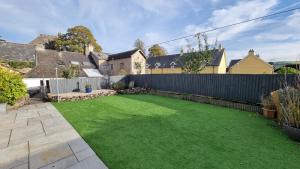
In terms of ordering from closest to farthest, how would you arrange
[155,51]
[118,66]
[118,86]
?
[118,86] < [118,66] < [155,51]

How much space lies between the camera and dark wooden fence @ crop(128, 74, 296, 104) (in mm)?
6033

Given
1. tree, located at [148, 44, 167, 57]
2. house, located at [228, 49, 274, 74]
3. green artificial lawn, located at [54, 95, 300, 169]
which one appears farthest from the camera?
tree, located at [148, 44, 167, 57]

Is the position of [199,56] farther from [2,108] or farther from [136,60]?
[2,108]

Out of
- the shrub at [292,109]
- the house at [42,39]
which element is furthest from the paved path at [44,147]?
the house at [42,39]

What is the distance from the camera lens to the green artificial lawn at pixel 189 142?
269 centimetres

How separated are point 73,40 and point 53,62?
1334 cm

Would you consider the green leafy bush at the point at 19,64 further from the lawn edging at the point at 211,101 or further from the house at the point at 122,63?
the lawn edging at the point at 211,101

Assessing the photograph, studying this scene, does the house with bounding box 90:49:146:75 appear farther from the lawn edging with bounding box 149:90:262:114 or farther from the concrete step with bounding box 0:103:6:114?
the concrete step with bounding box 0:103:6:114

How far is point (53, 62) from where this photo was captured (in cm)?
1845

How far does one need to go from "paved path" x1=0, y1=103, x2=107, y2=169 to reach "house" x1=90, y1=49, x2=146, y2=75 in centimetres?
1584

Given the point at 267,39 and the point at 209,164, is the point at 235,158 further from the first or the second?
the point at 267,39

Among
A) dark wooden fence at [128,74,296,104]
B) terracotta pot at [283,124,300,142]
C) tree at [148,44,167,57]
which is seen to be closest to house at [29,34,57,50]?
tree at [148,44,167,57]

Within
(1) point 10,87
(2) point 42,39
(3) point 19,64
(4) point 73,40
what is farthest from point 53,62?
(2) point 42,39

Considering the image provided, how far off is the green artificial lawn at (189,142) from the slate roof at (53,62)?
1252 centimetres
